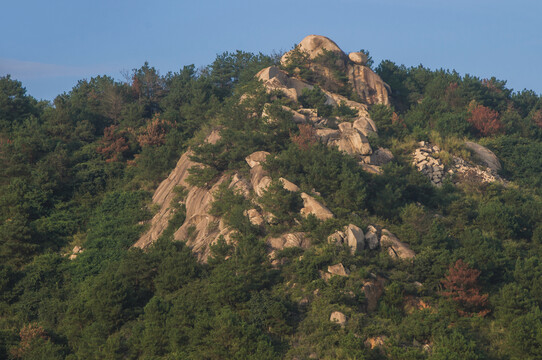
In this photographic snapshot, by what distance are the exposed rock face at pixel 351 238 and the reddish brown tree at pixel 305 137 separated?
27.5ft

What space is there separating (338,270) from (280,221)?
5.48m

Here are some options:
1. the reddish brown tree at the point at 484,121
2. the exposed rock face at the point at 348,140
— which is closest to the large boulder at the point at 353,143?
the exposed rock face at the point at 348,140

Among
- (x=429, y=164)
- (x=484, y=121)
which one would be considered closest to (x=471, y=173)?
(x=429, y=164)

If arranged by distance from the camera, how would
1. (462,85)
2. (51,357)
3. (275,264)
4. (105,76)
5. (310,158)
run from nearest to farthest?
(51,357) → (275,264) → (310,158) → (462,85) → (105,76)

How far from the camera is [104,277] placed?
108 feet

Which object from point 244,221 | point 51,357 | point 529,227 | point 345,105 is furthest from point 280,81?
point 51,357

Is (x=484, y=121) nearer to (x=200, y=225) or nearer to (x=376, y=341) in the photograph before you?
(x=200, y=225)

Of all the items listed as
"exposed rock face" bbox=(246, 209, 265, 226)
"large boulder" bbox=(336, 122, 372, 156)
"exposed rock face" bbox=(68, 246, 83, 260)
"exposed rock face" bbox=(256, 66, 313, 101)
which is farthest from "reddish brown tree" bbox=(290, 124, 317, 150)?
"exposed rock face" bbox=(68, 246, 83, 260)

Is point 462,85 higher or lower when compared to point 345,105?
higher

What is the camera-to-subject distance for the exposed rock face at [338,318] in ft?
91.4

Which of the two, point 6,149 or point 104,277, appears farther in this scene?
point 6,149

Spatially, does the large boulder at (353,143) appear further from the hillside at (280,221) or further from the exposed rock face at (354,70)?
the exposed rock face at (354,70)

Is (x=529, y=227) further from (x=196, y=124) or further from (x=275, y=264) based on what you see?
(x=196, y=124)

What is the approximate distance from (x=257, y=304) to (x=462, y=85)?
37440 mm
